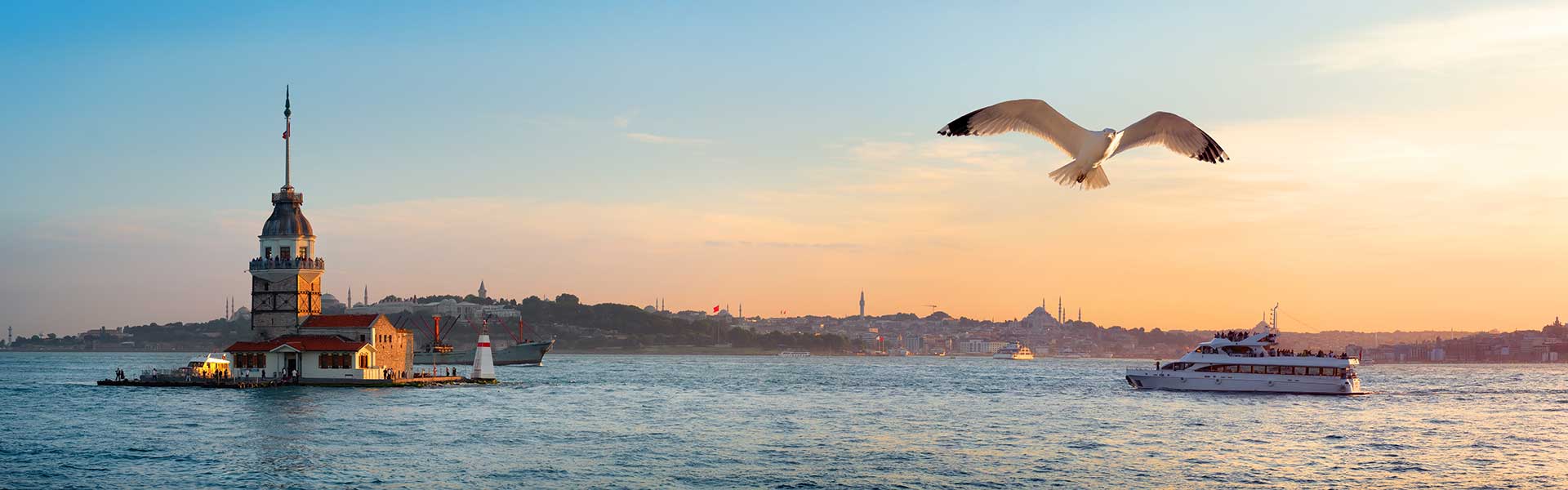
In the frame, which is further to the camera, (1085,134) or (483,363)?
(483,363)

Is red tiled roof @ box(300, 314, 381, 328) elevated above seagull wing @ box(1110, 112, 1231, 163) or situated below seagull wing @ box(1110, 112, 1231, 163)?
below

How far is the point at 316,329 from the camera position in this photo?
68312mm

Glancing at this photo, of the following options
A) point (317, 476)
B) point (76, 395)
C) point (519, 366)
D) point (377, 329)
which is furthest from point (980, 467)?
point (519, 366)

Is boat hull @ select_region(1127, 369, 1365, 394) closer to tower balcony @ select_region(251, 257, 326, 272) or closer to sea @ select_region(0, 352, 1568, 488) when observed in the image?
sea @ select_region(0, 352, 1568, 488)

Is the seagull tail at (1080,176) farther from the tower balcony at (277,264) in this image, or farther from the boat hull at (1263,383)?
the tower balcony at (277,264)

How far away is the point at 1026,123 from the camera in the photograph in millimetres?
17797

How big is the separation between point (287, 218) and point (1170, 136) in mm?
63561

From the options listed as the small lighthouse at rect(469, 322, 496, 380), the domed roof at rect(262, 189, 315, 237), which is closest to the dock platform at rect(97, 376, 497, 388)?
the small lighthouse at rect(469, 322, 496, 380)

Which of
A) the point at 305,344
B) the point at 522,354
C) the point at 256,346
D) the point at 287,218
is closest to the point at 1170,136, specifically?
the point at 305,344

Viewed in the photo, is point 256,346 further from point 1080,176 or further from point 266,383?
point 1080,176

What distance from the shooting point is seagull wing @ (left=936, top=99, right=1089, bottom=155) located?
16625 mm

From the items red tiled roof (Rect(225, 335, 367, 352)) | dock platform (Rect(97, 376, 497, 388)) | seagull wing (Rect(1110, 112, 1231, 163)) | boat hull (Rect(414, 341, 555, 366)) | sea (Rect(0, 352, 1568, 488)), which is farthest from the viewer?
boat hull (Rect(414, 341, 555, 366))

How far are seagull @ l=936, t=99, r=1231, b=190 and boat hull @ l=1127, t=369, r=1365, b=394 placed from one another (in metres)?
56.1

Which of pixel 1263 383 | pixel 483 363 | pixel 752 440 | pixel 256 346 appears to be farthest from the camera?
pixel 483 363
